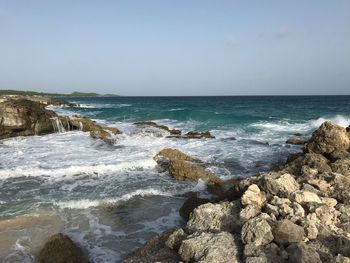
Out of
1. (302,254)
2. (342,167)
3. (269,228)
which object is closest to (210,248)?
(269,228)

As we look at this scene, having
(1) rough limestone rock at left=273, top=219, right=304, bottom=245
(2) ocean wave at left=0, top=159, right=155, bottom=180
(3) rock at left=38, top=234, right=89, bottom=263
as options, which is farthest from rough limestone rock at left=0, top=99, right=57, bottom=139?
(1) rough limestone rock at left=273, top=219, right=304, bottom=245

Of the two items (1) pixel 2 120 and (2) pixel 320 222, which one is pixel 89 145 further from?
(2) pixel 320 222

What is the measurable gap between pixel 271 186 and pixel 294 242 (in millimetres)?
1646

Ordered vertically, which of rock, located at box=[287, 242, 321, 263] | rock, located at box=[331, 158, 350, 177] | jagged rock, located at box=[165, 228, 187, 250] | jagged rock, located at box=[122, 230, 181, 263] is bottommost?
jagged rock, located at box=[122, 230, 181, 263]

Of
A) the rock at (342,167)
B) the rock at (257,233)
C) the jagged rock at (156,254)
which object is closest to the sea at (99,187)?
the jagged rock at (156,254)

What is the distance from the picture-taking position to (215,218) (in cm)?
538

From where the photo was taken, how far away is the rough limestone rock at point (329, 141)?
9586 millimetres

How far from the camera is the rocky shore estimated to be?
4207mm

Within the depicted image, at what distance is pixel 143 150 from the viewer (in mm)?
15914

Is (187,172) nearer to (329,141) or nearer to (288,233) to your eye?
(329,141)

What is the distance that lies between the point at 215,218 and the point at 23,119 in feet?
59.5

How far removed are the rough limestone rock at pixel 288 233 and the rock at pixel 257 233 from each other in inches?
3.3

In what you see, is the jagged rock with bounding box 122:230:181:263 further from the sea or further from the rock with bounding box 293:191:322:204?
the rock with bounding box 293:191:322:204

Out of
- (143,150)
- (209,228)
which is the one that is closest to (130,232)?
(209,228)
